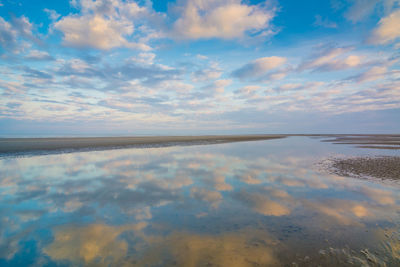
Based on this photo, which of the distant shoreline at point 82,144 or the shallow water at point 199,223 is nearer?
the shallow water at point 199,223

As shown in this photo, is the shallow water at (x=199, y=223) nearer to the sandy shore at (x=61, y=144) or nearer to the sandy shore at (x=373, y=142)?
the sandy shore at (x=61, y=144)

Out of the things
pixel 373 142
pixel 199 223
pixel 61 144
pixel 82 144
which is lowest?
pixel 373 142

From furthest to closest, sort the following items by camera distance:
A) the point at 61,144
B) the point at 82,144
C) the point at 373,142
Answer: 1. the point at 373,142
2. the point at 82,144
3. the point at 61,144

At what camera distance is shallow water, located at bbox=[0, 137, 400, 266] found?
4.95 meters

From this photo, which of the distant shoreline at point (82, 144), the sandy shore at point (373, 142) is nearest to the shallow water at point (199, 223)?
the distant shoreline at point (82, 144)

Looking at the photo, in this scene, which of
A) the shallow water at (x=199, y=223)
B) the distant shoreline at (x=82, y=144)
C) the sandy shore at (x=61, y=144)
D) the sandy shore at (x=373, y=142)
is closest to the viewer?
the shallow water at (x=199, y=223)

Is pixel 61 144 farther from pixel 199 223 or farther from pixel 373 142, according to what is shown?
pixel 373 142

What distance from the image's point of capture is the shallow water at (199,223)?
4949 mm

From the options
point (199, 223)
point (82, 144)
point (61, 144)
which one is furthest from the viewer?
point (82, 144)

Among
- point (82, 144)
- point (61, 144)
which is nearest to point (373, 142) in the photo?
point (82, 144)

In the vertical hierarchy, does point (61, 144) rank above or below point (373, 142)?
above

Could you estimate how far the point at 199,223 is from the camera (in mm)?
6840

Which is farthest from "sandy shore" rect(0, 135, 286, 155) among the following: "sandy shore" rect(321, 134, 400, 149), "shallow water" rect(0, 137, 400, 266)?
"sandy shore" rect(321, 134, 400, 149)

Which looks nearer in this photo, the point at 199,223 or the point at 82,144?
the point at 199,223
